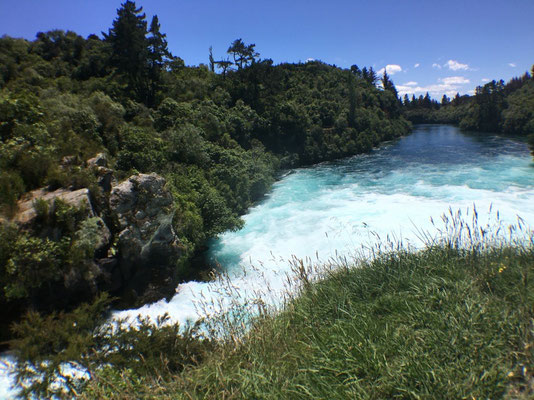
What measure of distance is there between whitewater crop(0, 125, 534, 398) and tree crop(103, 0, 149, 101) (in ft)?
A: 56.2

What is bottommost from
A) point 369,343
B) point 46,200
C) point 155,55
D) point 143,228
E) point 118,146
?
point 143,228

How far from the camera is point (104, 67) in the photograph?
1142 inches

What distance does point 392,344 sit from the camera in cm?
347

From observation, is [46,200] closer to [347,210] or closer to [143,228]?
[143,228]

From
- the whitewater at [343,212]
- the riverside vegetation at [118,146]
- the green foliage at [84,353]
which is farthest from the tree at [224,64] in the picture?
the green foliage at [84,353]

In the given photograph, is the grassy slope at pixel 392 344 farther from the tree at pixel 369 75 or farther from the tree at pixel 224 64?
the tree at pixel 369 75

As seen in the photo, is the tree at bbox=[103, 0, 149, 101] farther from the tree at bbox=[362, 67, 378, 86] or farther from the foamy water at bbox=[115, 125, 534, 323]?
the tree at bbox=[362, 67, 378, 86]

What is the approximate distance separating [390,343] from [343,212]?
16.2 meters

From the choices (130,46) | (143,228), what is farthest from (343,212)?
(130,46)

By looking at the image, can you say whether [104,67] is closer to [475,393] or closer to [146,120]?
[146,120]

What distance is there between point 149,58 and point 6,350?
29599 mm

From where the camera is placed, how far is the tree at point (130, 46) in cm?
2539

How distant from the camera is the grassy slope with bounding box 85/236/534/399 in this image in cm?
296

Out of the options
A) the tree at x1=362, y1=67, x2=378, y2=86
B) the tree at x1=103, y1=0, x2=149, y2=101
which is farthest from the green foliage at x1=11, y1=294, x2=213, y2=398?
the tree at x1=362, y1=67, x2=378, y2=86
